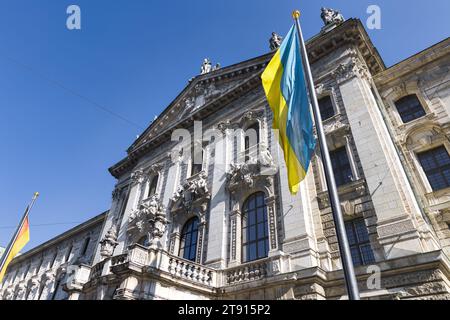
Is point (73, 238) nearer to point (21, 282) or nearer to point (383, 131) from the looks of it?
point (21, 282)

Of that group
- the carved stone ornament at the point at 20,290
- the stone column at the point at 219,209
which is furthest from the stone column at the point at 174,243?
the carved stone ornament at the point at 20,290

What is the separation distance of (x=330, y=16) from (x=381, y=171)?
1322 centimetres

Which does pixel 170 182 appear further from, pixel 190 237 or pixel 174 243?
pixel 190 237

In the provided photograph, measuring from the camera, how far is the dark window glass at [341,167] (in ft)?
46.2

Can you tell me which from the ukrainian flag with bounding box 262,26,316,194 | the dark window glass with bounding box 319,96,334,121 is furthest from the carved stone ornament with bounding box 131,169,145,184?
the ukrainian flag with bounding box 262,26,316,194

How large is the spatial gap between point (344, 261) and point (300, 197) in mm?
9073

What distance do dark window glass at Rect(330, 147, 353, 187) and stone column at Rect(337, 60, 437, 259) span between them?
0.95m

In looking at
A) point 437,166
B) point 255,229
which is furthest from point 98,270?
point 437,166

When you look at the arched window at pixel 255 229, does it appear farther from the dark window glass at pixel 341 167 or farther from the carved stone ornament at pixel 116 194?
the carved stone ornament at pixel 116 194

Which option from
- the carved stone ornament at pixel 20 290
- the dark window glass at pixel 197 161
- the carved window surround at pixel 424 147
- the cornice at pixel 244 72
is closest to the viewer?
the carved window surround at pixel 424 147

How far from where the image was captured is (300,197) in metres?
14.2

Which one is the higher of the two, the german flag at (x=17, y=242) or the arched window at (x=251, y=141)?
the arched window at (x=251, y=141)

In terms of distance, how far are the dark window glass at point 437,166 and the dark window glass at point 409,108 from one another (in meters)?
2.48
